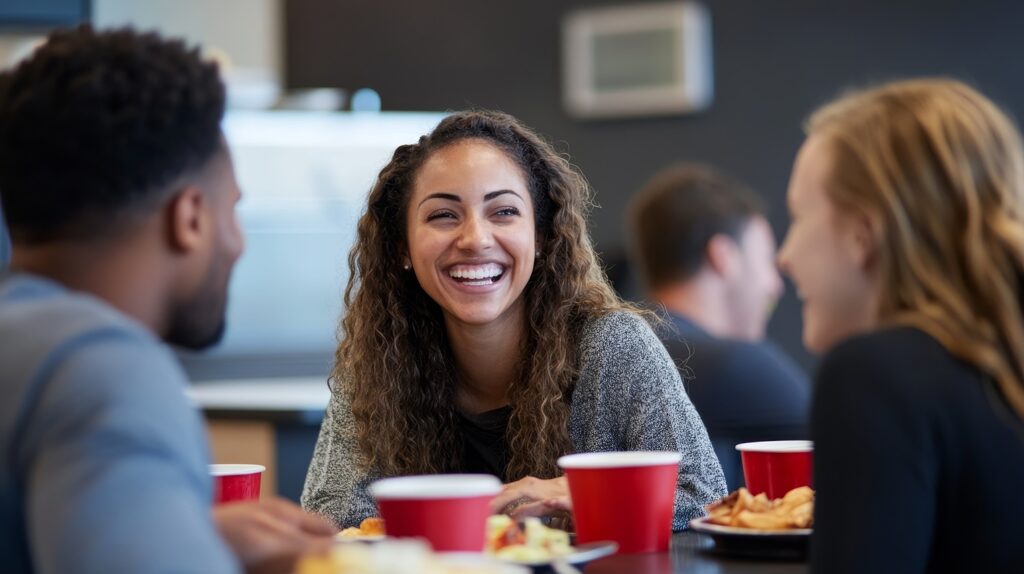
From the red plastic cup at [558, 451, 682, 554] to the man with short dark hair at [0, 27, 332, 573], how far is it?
0.38m

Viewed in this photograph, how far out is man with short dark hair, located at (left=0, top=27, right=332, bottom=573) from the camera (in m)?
0.91

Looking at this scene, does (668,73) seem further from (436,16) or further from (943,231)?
(943,231)

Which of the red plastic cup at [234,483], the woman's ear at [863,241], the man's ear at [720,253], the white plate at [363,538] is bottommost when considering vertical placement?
the white plate at [363,538]

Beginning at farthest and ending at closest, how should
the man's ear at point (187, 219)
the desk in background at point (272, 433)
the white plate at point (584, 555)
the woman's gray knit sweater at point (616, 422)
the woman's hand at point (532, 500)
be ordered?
1. the desk in background at point (272, 433)
2. the woman's gray knit sweater at point (616, 422)
3. the woman's hand at point (532, 500)
4. the white plate at point (584, 555)
5. the man's ear at point (187, 219)

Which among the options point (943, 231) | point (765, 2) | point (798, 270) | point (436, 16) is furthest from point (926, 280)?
point (436, 16)

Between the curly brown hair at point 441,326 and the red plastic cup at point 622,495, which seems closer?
the red plastic cup at point 622,495

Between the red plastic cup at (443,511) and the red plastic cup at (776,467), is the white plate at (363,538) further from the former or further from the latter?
the red plastic cup at (776,467)

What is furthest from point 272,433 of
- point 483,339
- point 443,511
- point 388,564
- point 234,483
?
point 388,564

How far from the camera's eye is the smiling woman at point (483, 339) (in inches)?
82.7

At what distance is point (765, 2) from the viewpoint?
5656 millimetres

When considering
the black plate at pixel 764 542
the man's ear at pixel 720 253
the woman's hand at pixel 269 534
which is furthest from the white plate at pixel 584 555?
the man's ear at pixel 720 253

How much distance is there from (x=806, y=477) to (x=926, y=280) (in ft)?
1.74

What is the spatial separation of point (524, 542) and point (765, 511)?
296 mm

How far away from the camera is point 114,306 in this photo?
3.76 ft
